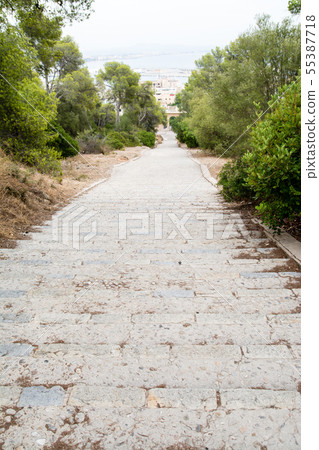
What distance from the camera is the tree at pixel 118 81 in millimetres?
38781

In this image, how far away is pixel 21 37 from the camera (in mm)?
8289

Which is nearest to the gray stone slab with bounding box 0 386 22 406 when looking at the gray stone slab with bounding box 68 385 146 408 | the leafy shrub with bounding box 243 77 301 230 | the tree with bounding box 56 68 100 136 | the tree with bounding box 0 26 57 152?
the gray stone slab with bounding box 68 385 146 408

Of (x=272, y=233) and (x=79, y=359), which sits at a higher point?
(x=272, y=233)

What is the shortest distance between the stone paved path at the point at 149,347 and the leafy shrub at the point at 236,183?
8.40 ft

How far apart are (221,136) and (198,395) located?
2146 cm

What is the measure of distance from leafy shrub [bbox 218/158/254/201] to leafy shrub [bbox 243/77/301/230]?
226 centimetres

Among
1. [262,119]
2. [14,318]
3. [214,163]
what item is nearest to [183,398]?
[14,318]

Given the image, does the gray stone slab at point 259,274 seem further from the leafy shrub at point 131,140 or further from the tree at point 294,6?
the leafy shrub at point 131,140

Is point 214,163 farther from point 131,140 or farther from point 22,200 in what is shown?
point 131,140

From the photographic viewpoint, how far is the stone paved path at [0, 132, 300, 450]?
63.4 inches

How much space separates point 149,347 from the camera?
2.24 metres

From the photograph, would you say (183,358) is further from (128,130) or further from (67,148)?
(128,130)

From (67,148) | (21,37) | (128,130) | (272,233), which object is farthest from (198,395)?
(128,130)

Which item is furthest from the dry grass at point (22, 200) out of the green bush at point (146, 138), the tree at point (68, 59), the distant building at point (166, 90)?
the distant building at point (166, 90)
